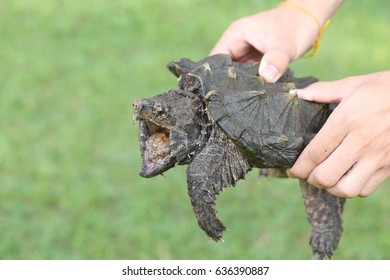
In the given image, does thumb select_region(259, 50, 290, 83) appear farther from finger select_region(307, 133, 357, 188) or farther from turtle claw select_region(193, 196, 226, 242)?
turtle claw select_region(193, 196, 226, 242)

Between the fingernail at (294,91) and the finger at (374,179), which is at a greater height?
the fingernail at (294,91)

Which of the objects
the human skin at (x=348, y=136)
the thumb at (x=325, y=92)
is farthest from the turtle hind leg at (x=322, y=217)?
the thumb at (x=325, y=92)

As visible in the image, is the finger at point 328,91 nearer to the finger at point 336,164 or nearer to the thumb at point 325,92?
the thumb at point 325,92

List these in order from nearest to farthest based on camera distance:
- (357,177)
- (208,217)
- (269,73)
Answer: (208,217)
(357,177)
(269,73)

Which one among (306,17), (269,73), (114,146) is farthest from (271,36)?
(114,146)

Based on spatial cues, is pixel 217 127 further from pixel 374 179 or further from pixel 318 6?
pixel 318 6

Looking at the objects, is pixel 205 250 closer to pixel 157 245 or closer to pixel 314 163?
pixel 157 245
